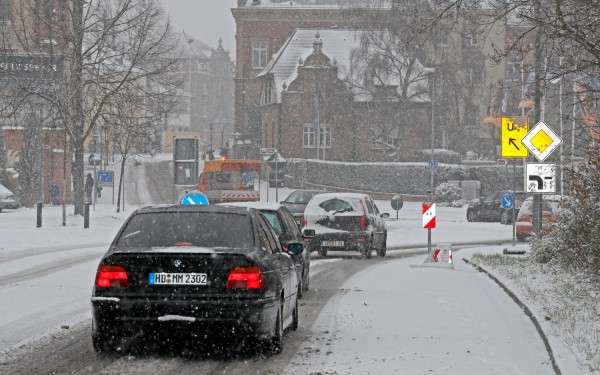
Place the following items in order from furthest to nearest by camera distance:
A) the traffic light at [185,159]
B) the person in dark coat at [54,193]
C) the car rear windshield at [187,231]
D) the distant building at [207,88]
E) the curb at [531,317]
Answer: the distant building at [207,88], the person in dark coat at [54,193], the traffic light at [185,159], the car rear windshield at [187,231], the curb at [531,317]

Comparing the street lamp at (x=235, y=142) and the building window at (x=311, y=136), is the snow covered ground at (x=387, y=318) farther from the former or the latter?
the street lamp at (x=235, y=142)

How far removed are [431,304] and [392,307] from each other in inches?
24.8

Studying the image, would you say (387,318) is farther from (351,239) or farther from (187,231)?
(351,239)

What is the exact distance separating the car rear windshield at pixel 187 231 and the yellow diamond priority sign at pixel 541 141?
36.7 ft

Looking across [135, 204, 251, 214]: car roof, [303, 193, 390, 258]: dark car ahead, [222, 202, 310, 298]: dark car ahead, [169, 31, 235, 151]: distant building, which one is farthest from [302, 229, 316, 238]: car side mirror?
[169, 31, 235, 151]: distant building

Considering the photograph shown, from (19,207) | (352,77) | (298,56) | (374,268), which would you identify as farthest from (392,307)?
(298,56)

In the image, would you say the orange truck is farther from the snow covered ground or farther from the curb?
the curb

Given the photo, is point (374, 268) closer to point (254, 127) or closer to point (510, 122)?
point (510, 122)

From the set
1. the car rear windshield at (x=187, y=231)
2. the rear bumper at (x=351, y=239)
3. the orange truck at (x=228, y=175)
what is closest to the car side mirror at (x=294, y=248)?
the car rear windshield at (x=187, y=231)

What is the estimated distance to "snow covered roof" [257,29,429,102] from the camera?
80125 millimetres

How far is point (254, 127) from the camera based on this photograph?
87.3m

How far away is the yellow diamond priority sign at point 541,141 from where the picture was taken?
66.4 feet

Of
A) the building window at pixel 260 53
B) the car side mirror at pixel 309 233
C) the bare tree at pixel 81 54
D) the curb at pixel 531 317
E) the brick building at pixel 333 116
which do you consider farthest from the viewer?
the building window at pixel 260 53

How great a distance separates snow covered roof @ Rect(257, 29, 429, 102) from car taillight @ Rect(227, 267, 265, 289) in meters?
68.3
